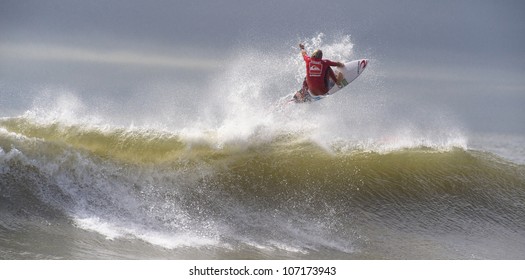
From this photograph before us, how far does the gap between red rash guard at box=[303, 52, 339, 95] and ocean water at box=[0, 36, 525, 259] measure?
65cm

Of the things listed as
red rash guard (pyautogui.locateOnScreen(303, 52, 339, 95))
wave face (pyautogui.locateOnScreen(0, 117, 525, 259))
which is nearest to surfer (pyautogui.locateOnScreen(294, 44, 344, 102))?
red rash guard (pyautogui.locateOnScreen(303, 52, 339, 95))

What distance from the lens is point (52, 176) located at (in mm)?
7469

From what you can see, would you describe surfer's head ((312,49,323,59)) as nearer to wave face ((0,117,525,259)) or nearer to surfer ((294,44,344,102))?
surfer ((294,44,344,102))

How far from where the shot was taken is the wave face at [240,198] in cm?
618

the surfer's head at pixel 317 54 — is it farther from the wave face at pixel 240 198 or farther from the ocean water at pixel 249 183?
the wave face at pixel 240 198

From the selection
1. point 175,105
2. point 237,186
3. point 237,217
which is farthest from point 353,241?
point 175,105

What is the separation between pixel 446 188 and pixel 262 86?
4.23 metres

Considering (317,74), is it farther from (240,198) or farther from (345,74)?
(240,198)

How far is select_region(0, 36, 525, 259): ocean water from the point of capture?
20.7 feet

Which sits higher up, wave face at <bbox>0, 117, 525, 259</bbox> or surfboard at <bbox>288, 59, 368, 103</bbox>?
surfboard at <bbox>288, 59, 368, 103</bbox>

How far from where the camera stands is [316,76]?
30.7 ft

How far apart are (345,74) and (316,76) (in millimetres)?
798

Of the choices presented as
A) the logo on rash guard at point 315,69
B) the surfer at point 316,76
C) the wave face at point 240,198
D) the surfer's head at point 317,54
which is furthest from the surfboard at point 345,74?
the wave face at point 240,198

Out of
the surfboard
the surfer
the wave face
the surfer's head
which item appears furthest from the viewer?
the surfboard
